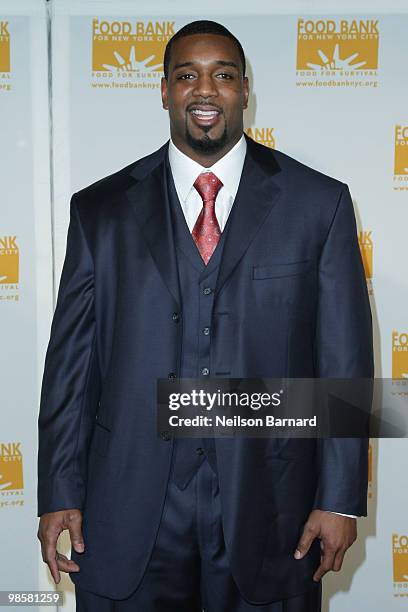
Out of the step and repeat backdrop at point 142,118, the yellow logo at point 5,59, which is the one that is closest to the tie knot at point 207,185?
the step and repeat backdrop at point 142,118

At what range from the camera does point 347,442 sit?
62.8 inches

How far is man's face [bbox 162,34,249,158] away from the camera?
5.37 feet

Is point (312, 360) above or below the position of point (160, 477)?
above

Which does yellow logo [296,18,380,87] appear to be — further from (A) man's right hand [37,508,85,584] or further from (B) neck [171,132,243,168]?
(A) man's right hand [37,508,85,584]

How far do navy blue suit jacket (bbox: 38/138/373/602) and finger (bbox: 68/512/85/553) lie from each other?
2 centimetres

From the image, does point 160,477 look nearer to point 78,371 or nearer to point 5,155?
point 78,371

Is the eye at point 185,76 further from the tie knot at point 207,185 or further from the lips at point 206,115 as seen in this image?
the tie knot at point 207,185

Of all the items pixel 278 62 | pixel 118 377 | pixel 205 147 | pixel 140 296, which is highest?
pixel 278 62

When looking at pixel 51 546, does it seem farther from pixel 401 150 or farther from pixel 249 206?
pixel 401 150

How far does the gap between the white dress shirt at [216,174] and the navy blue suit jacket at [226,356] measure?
0.03 metres

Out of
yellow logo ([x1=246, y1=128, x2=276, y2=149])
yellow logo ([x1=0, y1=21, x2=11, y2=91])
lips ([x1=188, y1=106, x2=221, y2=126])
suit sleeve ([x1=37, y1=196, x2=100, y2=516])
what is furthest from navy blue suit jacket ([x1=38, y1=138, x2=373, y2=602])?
yellow logo ([x1=0, y1=21, x2=11, y2=91])

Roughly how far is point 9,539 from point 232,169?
1.59 m

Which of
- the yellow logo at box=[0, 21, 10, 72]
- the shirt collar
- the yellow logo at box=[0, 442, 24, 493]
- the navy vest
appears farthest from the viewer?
the yellow logo at box=[0, 442, 24, 493]

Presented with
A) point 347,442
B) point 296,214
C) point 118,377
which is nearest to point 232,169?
point 296,214
